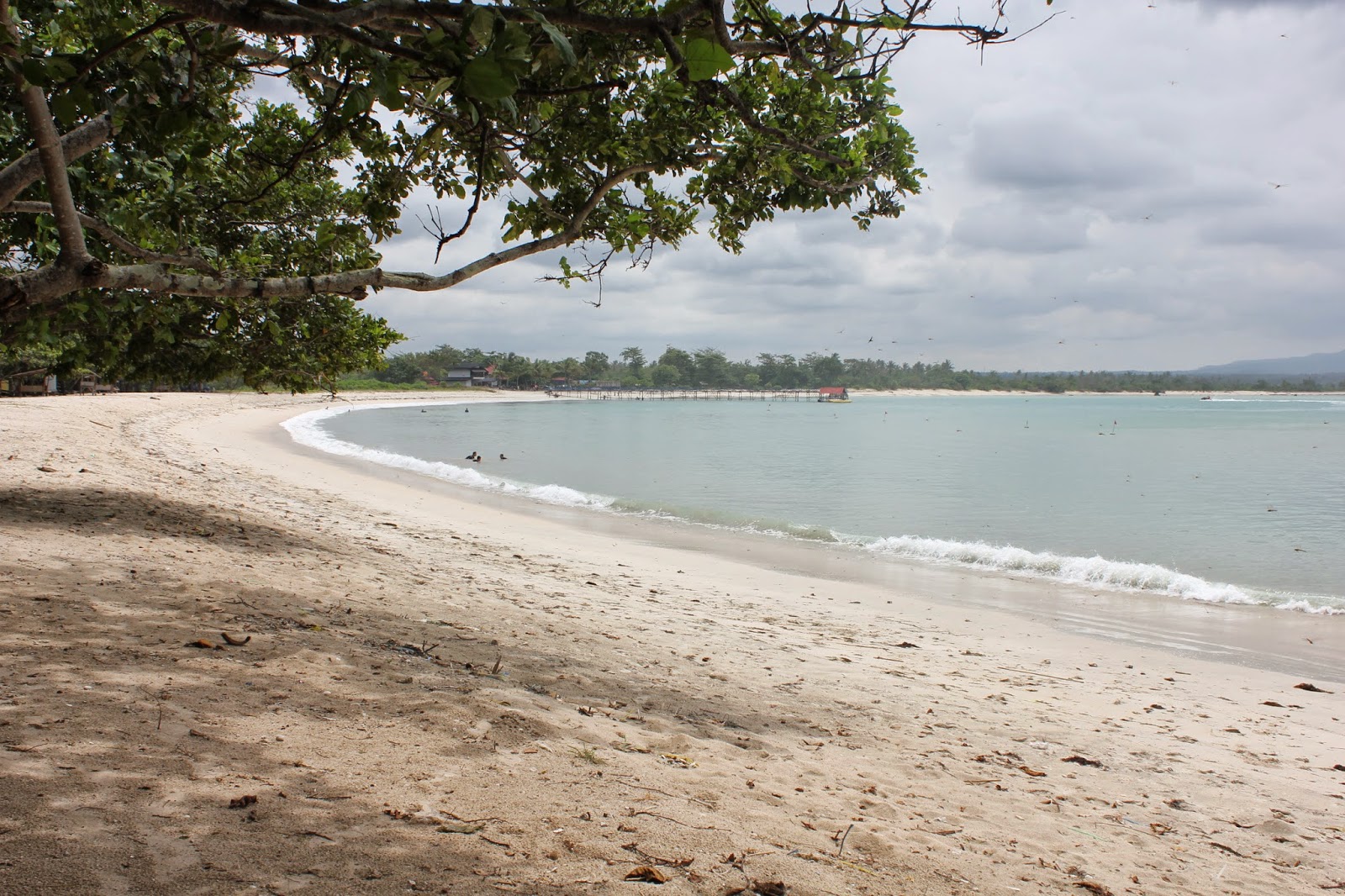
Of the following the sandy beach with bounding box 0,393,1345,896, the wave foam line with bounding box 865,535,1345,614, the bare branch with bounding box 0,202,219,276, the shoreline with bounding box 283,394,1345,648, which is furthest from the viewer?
the wave foam line with bounding box 865,535,1345,614

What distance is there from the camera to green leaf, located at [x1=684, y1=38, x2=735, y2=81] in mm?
2295

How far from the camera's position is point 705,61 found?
2.33 m

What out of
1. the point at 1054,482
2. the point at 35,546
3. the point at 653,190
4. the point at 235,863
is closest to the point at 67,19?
the point at 35,546

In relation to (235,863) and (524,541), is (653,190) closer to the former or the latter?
(235,863)

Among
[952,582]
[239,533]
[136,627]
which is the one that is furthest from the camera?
[952,582]

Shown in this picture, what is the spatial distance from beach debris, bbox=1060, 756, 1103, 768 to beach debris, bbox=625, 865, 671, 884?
283 centimetres

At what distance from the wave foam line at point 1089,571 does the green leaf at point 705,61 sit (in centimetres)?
1107

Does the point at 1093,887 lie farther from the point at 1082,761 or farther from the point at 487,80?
the point at 487,80

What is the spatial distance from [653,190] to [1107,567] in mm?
9432

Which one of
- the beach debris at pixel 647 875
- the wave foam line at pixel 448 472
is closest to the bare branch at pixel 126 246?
the beach debris at pixel 647 875

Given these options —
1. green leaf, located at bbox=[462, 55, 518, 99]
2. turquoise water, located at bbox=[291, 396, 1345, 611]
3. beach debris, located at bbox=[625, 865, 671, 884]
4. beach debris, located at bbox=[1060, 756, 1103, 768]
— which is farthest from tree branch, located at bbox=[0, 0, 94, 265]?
turquoise water, located at bbox=[291, 396, 1345, 611]

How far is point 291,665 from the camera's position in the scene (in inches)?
154

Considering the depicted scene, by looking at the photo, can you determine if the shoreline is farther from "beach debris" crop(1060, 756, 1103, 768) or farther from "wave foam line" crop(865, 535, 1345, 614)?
"beach debris" crop(1060, 756, 1103, 768)

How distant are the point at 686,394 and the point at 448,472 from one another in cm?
13034
